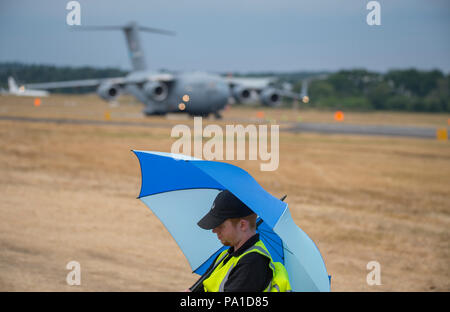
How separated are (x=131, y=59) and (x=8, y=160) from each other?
33.5m

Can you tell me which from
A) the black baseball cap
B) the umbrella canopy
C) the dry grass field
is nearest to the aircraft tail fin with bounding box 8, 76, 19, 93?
the dry grass field

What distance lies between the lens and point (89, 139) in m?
25.0

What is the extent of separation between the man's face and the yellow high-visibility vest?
107 millimetres

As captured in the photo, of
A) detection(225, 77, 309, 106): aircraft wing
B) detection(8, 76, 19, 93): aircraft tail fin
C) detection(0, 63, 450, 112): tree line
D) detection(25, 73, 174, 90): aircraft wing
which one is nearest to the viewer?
detection(8, 76, 19, 93): aircraft tail fin

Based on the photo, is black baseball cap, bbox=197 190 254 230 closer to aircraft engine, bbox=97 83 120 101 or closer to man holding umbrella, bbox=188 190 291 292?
man holding umbrella, bbox=188 190 291 292

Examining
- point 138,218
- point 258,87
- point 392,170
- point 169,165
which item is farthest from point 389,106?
point 169,165

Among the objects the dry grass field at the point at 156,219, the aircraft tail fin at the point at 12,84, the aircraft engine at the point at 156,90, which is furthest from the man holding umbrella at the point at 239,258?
the aircraft engine at the point at 156,90

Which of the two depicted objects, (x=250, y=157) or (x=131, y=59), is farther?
(x=131, y=59)

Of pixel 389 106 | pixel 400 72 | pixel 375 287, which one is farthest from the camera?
pixel 389 106

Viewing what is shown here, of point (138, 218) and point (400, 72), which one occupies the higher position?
point (400, 72)

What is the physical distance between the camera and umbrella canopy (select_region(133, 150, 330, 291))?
280 centimetres

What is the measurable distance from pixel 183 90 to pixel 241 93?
5.31 metres

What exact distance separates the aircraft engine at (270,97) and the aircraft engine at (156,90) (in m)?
8.21

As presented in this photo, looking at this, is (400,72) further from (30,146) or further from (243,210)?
(243,210)
